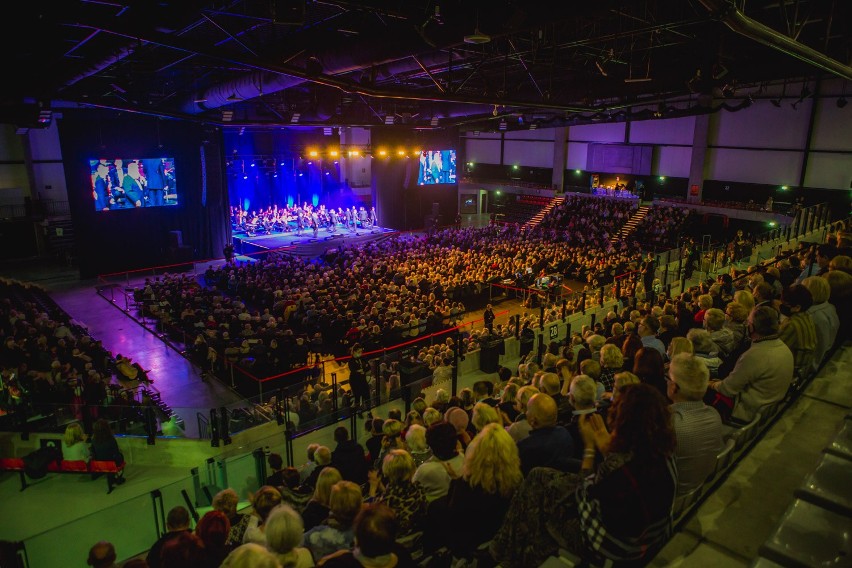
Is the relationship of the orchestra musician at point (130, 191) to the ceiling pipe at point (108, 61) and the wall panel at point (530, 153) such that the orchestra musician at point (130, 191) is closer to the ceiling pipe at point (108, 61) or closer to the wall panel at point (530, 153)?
the ceiling pipe at point (108, 61)

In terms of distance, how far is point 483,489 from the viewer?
2.62m

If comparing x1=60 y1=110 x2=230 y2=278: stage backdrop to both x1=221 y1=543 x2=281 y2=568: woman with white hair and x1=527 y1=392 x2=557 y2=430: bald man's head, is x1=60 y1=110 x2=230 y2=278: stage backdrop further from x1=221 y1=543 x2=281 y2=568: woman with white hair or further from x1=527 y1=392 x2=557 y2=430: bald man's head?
x1=527 y1=392 x2=557 y2=430: bald man's head

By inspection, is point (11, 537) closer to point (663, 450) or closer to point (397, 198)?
point (663, 450)

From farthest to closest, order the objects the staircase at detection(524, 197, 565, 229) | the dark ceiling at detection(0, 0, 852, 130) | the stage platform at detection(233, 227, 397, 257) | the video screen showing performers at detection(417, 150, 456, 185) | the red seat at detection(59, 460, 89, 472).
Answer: the staircase at detection(524, 197, 565, 229), the video screen showing performers at detection(417, 150, 456, 185), the stage platform at detection(233, 227, 397, 257), the red seat at detection(59, 460, 89, 472), the dark ceiling at detection(0, 0, 852, 130)

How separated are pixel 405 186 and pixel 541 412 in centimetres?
2683

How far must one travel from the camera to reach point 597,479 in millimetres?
2209

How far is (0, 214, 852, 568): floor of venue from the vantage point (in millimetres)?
2795

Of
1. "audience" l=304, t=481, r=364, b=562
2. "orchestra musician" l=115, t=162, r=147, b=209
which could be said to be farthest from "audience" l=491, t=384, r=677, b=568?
"orchestra musician" l=115, t=162, r=147, b=209

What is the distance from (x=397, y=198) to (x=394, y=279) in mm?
13546

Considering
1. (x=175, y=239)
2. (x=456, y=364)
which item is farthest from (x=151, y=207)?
(x=456, y=364)

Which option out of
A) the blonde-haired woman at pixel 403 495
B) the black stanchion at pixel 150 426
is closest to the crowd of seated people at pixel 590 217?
the black stanchion at pixel 150 426

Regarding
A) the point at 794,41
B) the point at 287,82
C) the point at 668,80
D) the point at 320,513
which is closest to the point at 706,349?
the point at 320,513

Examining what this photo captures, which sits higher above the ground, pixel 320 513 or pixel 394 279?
pixel 320 513

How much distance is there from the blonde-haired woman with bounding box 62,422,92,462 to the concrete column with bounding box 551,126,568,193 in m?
28.8
